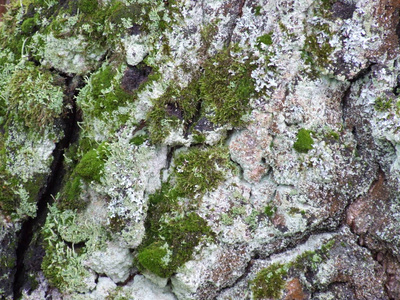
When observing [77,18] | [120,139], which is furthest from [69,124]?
[77,18]

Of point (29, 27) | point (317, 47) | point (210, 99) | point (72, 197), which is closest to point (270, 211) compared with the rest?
point (210, 99)

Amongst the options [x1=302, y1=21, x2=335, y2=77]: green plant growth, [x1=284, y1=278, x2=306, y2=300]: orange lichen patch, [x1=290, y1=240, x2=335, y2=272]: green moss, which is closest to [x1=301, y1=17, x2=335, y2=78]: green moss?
[x1=302, y1=21, x2=335, y2=77]: green plant growth

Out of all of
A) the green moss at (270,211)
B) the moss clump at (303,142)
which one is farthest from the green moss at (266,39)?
the green moss at (270,211)

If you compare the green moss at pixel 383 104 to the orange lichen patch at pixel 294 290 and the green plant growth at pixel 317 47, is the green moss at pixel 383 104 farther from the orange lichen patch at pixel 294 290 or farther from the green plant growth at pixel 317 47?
the orange lichen patch at pixel 294 290

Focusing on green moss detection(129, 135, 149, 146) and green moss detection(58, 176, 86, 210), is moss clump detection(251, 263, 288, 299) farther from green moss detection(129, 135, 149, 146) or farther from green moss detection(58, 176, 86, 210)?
green moss detection(58, 176, 86, 210)

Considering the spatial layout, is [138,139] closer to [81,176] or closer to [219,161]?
[81,176]

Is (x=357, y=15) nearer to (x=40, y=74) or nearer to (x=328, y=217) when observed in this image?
(x=328, y=217)
